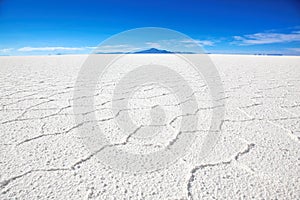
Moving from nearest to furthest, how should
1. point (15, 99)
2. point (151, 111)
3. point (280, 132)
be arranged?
point (280, 132), point (151, 111), point (15, 99)

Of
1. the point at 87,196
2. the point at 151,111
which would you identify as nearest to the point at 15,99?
the point at 151,111

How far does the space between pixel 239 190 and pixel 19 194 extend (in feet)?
2.73

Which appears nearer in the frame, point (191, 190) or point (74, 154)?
point (191, 190)

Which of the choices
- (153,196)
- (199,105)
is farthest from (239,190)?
(199,105)

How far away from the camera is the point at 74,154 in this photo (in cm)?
111

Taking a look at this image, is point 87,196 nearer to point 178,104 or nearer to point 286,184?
point 286,184

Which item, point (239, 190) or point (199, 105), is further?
point (199, 105)

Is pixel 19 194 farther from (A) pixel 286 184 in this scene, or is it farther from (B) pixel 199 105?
(B) pixel 199 105

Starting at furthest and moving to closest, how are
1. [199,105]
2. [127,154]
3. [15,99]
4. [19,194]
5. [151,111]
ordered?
[15,99]
[199,105]
[151,111]
[127,154]
[19,194]

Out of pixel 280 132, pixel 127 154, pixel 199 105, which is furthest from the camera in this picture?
pixel 199 105

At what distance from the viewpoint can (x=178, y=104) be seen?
2.08 m

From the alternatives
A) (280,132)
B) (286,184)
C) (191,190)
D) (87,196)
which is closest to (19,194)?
(87,196)

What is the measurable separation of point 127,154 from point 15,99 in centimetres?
167

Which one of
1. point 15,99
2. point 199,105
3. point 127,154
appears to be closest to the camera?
point 127,154
